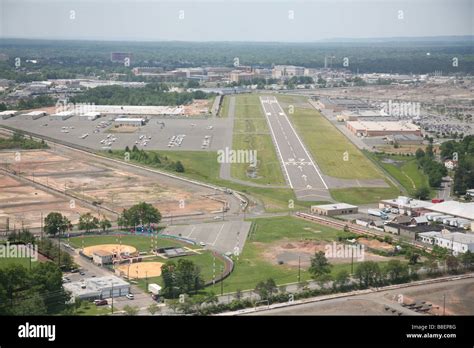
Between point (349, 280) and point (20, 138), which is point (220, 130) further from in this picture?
point (349, 280)

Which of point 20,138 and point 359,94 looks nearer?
point 20,138

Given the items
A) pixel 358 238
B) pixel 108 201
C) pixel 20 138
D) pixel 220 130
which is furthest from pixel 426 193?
pixel 20 138

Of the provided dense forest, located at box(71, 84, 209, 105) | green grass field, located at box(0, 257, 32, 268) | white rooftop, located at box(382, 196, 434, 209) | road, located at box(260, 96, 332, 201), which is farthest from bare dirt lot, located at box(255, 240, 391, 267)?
dense forest, located at box(71, 84, 209, 105)

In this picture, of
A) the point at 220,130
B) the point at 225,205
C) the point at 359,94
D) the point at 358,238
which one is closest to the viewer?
the point at 358,238

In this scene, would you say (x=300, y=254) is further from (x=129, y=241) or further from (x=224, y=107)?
(x=224, y=107)

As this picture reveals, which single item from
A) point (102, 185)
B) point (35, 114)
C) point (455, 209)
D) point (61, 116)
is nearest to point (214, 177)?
point (102, 185)

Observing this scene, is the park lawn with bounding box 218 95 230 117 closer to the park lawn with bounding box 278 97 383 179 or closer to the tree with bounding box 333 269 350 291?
the park lawn with bounding box 278 97 383 179
